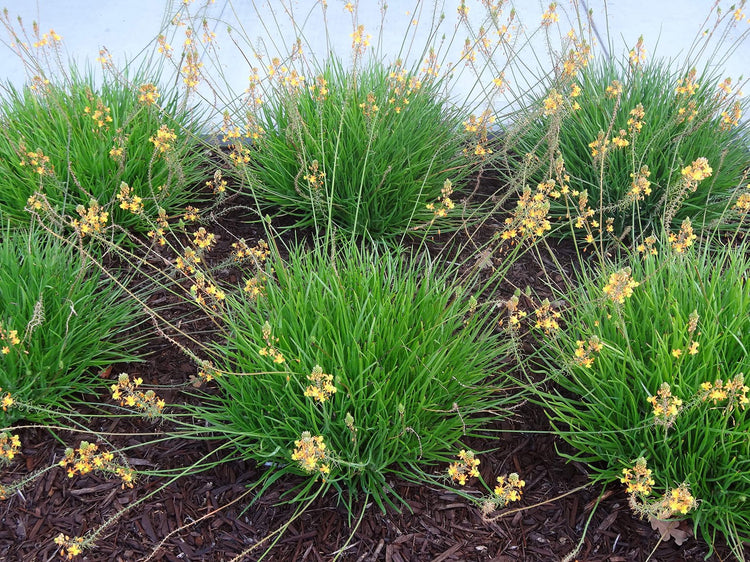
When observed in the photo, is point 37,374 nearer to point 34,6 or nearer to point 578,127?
point 578,127

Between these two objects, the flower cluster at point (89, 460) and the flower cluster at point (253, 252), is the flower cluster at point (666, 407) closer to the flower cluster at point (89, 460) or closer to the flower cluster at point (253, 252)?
the flower cluster at point (253, 252)

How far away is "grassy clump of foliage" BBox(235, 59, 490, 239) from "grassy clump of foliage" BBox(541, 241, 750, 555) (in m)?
1.01

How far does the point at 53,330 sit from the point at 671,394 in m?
1.98

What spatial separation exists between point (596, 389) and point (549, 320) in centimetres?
33

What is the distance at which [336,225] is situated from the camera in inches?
116

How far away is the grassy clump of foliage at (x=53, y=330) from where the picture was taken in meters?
2.09

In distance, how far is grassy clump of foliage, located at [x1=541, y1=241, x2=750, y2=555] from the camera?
175 cm

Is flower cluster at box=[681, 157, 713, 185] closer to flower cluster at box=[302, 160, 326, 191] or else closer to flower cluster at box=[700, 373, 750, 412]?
flower cluster at box=[700, 373, 750, 412]

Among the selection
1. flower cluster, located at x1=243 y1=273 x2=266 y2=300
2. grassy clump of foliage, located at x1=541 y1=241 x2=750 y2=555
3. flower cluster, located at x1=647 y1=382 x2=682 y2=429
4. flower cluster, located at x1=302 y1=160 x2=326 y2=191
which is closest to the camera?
flower cluster, located at x1=647 y1=382 x2=682 y2=429

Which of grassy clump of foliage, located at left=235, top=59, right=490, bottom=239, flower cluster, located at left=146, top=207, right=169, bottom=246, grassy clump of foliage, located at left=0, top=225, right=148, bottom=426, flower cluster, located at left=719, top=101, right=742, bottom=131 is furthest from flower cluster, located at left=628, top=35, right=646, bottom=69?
grassy clump of foliage, located at left=0, top=225, right=148, bottom=426

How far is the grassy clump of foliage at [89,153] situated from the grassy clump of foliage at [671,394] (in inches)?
71.3

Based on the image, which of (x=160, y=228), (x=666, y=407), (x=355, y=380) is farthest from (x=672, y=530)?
(x=160, y=228)

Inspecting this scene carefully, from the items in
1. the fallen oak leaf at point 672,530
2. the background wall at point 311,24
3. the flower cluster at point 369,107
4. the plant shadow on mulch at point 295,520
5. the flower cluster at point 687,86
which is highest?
the background wall at point 311,24

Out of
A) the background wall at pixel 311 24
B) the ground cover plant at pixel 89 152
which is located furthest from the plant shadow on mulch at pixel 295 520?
the background wall at pixel 311 24
